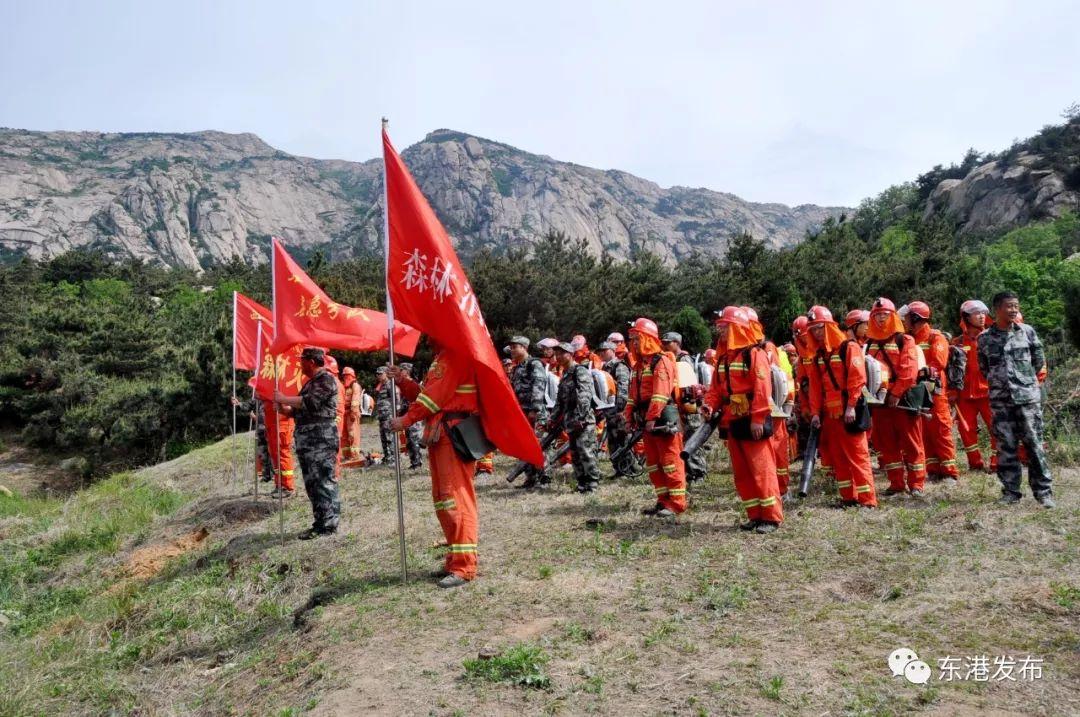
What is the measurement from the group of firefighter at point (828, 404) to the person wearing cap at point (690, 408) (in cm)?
2

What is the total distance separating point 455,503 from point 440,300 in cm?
159

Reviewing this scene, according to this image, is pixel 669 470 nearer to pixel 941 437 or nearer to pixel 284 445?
pixel 941 437

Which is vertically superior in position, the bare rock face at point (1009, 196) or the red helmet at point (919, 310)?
the bare rock face at point (1009, 196)

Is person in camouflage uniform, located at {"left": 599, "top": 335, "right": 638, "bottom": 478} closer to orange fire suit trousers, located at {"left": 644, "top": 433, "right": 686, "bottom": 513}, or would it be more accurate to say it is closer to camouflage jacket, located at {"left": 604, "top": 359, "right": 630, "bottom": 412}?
camouflage jacket, located at {"left": 604, "top": 359, "right": 630, "bottom": 412}

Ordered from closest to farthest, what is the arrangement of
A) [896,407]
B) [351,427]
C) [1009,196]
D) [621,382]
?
[896,407]
[621,382]
[351,427]
[1009,196]

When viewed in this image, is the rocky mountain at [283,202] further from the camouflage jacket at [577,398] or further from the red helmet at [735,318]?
the red helmet at [735,318]

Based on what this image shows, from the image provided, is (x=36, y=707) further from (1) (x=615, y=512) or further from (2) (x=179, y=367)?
(2) (x=179, y=367)

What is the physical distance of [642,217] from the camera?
533ft

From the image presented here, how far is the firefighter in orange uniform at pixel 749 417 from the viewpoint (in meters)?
6.48

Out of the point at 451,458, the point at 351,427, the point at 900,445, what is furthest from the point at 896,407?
the point at 351,427

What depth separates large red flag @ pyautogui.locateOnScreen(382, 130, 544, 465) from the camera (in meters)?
5.47

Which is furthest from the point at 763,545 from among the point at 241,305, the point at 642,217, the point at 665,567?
the point at 642,217

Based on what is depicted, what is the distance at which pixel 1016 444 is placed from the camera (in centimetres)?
681

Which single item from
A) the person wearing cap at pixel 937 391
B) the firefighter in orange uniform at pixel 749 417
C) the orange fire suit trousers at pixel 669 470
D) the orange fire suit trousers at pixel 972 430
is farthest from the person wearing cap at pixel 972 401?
the orange fire suit trousers at pixel 669 470
